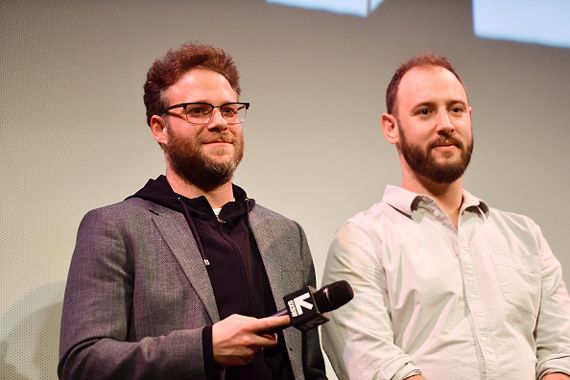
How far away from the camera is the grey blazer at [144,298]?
1.67m

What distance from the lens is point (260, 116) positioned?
8.89 feet

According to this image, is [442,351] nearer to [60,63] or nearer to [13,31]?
[60,63]

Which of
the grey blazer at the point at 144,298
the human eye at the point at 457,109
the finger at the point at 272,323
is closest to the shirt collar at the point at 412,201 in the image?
the human eye at the point at 457,109

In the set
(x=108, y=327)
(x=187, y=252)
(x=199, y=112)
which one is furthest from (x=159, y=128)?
(x=108, y=327)

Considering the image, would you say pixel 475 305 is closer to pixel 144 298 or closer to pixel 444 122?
pixel 444 122

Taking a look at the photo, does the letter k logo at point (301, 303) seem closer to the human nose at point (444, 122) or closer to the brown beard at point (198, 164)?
the brown beard at point (198, 164)

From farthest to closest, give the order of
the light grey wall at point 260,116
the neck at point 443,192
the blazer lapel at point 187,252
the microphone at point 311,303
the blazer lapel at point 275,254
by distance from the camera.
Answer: the light grey wall at point 260,116, the neck at point 443,192, the blazer lapel at point 275,254, the blazer lapel at point 187,252, the microphone at point 311,303

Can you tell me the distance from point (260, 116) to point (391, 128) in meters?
0.60

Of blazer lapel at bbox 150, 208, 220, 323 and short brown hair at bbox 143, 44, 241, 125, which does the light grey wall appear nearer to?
short brown hair at bbox 143, 44, 241, 125

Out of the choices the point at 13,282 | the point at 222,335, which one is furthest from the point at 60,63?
the point at 222,335

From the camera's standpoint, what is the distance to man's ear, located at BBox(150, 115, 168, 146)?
2.16m

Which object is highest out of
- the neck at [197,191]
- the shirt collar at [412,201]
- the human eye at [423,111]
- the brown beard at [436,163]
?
the human eye at [423,111]

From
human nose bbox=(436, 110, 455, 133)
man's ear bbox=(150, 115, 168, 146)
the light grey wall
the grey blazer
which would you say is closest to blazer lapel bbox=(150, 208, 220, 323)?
the grey blazer

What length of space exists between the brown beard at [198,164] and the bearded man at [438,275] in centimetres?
40
